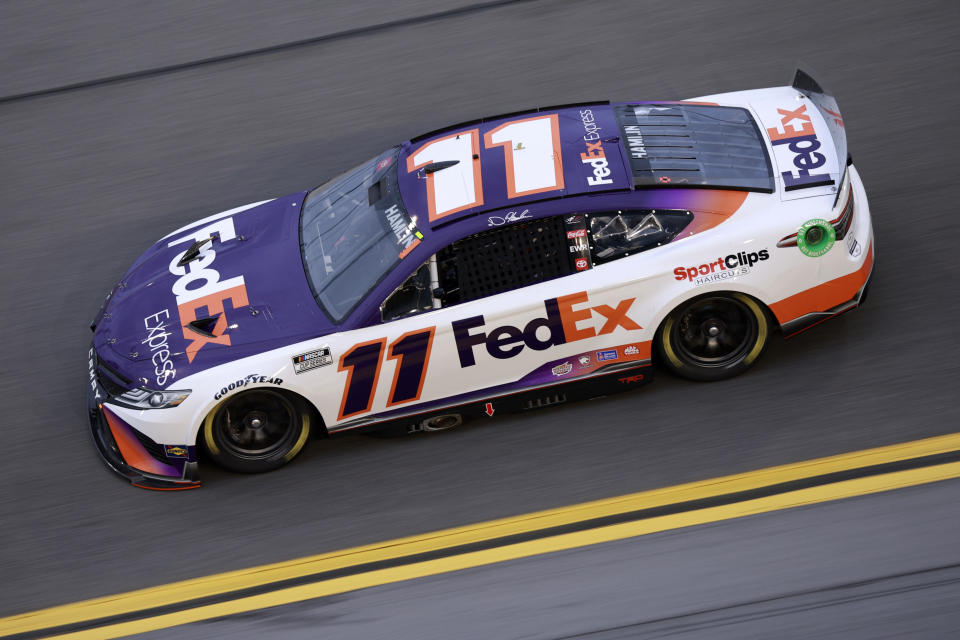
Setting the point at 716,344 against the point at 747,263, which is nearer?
the point at 747,263

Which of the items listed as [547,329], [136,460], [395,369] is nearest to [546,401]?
[547,329]

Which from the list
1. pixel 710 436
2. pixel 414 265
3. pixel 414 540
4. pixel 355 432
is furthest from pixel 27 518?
pixel 710 436

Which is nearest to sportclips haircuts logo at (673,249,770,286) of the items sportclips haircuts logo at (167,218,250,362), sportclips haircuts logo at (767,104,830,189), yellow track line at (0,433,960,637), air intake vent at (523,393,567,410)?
sportclips haircuts logo at (767,104,830,189)

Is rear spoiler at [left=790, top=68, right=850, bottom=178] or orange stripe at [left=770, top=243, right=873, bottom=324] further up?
rear spoiler at [left=790, top=68, right=850, bottom=178]

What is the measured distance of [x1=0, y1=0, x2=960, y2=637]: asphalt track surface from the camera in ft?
17.2

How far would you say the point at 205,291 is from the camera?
571 centimetres

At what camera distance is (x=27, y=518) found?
5.56 metres

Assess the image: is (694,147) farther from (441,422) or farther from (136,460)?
(136,460)

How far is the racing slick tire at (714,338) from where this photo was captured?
548 centimetres

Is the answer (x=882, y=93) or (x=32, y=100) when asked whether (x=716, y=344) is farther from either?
(x=32, y=100)

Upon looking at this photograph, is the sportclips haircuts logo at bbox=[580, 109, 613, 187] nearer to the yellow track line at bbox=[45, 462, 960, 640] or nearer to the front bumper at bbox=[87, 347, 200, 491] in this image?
the yellow track line at bbox=[45, 462, 960, 640]

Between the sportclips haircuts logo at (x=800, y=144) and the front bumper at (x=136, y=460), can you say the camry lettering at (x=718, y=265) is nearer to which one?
the sportclips haircuts logo at (x=800, y=144)

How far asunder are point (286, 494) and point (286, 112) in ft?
14.0

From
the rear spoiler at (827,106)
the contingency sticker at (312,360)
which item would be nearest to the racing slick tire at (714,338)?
the rear spoiler at (827,106)
